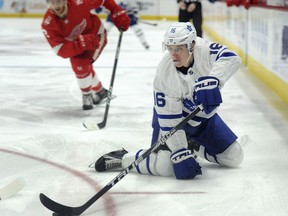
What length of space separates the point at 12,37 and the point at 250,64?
4759 millimetres

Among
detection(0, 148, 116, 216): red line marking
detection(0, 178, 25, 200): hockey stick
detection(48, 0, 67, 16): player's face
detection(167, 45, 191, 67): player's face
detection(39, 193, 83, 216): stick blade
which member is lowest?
detection(0, 148, 116, 216): red line marking

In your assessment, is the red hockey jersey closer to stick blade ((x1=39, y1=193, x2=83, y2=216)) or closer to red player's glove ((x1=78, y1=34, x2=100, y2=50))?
red player's glove ((x1=78, y1=34, x2=100, y2=50))

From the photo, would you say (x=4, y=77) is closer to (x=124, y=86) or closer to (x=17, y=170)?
(x=124, y=86)

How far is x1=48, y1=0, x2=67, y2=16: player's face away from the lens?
3.47 meters

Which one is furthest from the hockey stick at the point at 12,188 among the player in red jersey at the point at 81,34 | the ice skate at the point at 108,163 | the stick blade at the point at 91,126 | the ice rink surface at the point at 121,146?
the player in red jersey at the point at 81,34

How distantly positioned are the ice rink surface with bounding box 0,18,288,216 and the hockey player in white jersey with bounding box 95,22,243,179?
0.20 feet

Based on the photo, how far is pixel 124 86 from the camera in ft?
15.4

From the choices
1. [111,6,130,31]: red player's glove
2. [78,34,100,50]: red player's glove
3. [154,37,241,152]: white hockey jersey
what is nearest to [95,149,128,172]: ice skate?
[154,37,241,152]: white hockey jersey

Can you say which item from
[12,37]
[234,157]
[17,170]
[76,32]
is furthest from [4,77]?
[12,37]

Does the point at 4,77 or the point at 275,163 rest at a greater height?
the point at 275,163

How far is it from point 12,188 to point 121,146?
0.81 meters

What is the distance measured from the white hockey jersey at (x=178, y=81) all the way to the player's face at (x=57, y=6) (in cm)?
143

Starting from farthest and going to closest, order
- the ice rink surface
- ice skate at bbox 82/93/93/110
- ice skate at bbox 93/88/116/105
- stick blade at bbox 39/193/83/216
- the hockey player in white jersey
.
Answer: ice skate at bbox 93/88/116/105
ice skate at bbox 82/93/93/110
the hockey player in white jersey
the ice rink surface
stick blade at bbox 39/193/83/216

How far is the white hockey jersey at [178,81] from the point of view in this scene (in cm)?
221
